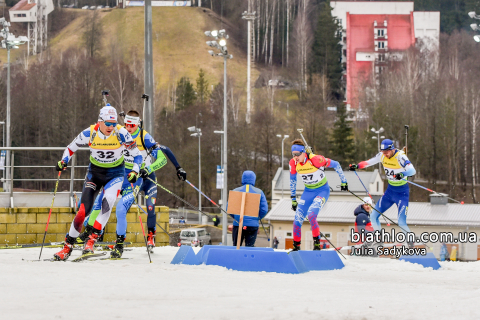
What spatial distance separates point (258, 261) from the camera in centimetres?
905

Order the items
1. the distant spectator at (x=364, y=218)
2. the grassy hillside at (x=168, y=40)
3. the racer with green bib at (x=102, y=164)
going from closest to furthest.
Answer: the racer with green bib at (x=102, y=164)
the distant spectator at (x=364, y=218)
the grassy hillside at (x=168, y=40)

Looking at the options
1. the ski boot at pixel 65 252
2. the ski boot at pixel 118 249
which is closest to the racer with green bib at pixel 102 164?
the ski boot at pixel 65 252

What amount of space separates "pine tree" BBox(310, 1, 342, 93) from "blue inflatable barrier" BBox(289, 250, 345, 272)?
88.7m

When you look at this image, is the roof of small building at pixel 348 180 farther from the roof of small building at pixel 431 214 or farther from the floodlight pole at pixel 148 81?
the floodlight pole at pixel 148 81

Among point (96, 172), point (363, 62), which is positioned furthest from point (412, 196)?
point (96, 172)

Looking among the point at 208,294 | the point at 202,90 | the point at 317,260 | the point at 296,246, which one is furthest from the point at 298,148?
the point at 202,90

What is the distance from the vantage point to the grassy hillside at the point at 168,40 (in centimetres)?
Answer: 10512

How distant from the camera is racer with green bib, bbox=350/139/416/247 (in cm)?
1197

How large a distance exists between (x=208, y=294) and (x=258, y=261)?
8.81 ft

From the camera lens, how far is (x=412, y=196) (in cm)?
5978

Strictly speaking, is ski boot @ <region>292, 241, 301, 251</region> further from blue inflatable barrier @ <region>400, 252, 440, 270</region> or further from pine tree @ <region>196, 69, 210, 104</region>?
pine tree @ <region>196, 69, 210, 104</region>

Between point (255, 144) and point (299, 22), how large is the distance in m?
36.9

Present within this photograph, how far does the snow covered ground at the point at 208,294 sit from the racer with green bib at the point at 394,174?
110 inches

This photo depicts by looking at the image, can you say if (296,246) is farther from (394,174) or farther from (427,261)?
(394,174)
